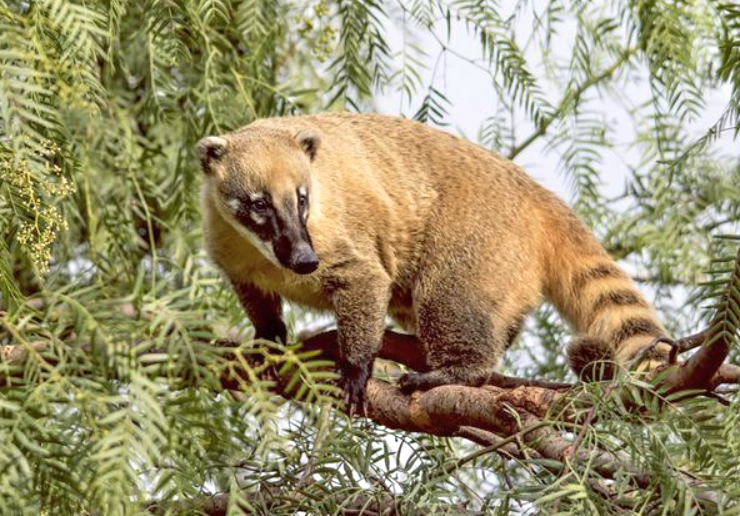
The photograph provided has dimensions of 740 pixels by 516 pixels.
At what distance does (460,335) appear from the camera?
5297 mm

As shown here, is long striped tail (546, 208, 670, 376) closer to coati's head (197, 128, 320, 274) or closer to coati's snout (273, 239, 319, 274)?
coati's snout (273, 239, 319, 274)

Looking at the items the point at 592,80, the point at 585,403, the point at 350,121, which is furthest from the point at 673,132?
the point at 585,403

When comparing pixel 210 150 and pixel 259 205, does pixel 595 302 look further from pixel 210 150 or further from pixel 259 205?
pixel 210 150

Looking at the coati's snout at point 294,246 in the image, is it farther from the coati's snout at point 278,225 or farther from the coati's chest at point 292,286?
the coati's chest at point 292,286

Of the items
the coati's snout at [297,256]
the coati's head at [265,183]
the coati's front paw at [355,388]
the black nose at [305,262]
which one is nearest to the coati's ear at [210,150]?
the coati's head at [265,183]

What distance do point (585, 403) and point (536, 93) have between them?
2.41 metres

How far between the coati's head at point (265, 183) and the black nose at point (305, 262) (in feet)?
0.18

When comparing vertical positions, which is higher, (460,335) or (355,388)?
(460,335)

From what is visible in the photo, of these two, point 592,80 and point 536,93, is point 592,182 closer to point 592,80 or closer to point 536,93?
point 592,80

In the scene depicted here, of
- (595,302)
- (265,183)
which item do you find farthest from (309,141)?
(595,302)

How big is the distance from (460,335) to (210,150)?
1.46 m

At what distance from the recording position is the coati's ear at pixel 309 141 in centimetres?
533

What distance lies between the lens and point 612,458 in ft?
10.0

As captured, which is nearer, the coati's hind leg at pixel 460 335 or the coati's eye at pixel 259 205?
the coati's eye at pixel 259 205
